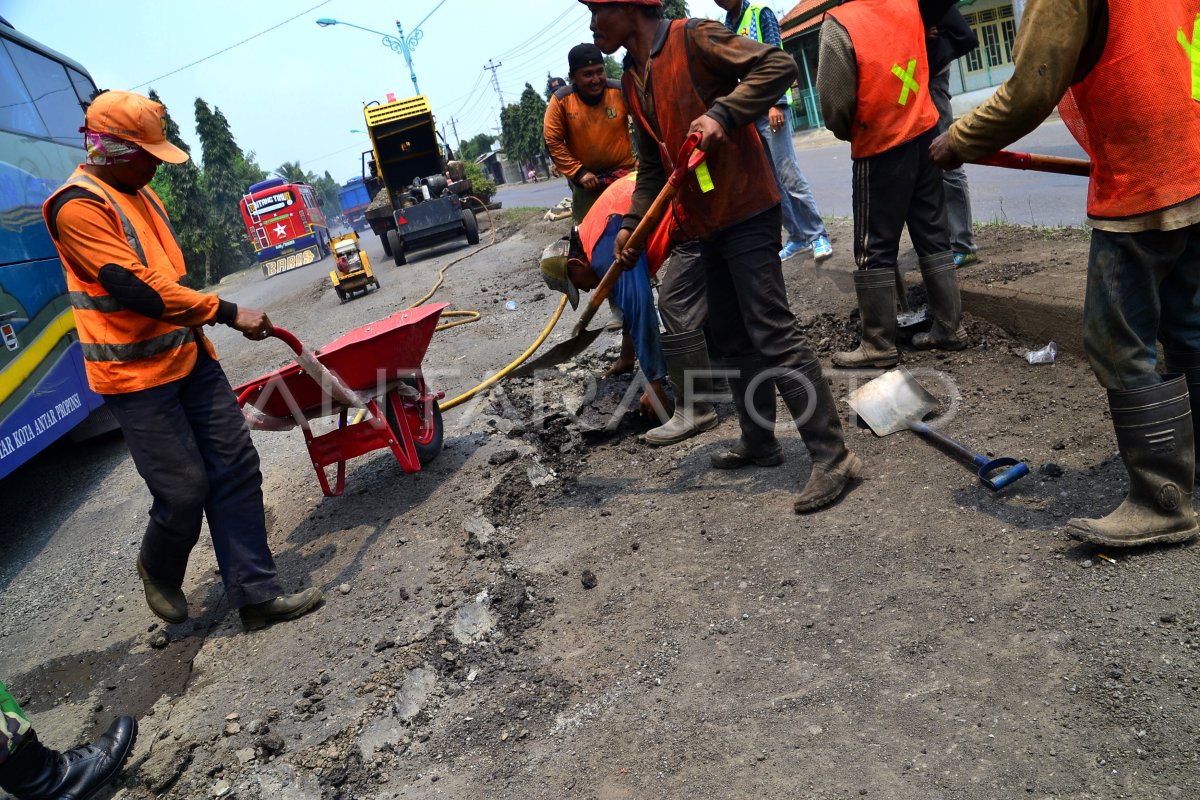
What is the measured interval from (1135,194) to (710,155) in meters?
1.47

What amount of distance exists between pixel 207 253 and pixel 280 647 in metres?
41.7

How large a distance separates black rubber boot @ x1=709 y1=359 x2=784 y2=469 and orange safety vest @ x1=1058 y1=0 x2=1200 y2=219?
166cm

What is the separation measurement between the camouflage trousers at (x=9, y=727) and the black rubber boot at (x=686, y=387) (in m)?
2.94

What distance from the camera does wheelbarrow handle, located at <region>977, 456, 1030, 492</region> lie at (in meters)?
3.17

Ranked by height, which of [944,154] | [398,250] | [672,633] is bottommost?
[672,633]

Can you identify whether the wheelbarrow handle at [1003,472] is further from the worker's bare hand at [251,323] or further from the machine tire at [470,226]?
the machine tire at [470,226]

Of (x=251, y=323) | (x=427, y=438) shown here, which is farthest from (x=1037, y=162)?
(x=427, y=438)

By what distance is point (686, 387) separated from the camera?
4.67m

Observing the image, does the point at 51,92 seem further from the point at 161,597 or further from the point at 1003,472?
the point at 1003,472

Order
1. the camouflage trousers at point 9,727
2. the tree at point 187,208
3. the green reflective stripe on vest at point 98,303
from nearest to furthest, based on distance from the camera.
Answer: the camouflage trousers at point 9,727 → the green reflective stripe on vest at point 98,303 → the tree at point 187,208

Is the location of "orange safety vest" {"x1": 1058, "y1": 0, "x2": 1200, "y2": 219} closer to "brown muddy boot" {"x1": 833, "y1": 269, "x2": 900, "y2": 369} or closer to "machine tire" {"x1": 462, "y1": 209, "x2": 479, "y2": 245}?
"brown muddy boot" {"x1": 833, "y1": 269, "x2": 900, "y2": 369}

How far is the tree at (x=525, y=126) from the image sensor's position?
56.0m

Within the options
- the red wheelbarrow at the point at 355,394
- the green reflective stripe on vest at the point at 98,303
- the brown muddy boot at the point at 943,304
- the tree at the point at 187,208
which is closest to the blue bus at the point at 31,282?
the red wheelbarrow at the point at 355,394

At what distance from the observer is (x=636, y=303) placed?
15.7ft
